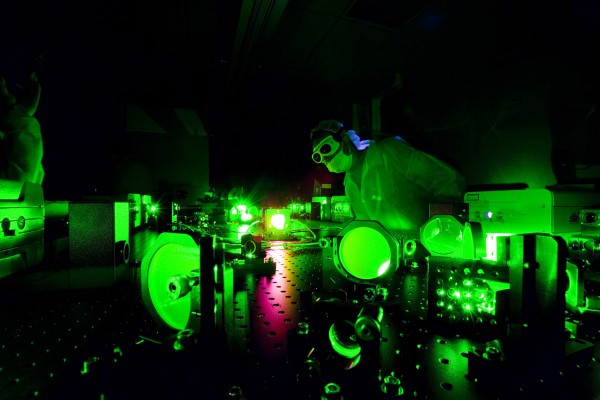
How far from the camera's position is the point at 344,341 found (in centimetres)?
50

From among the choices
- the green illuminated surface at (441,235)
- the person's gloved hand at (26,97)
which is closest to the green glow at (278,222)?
the green illuminated surface at (441,235)

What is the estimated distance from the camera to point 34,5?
5.46 feet

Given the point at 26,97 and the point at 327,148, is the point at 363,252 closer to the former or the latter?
the point at 327,148

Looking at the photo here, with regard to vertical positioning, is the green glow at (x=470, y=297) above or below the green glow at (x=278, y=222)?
below

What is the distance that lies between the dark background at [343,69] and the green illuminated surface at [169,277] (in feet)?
5.24

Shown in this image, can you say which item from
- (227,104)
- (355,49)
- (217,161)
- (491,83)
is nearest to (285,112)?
(227,104)

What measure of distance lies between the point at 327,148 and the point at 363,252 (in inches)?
52.1

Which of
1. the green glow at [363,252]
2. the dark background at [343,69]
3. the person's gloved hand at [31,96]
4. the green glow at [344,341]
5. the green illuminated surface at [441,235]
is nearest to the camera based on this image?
the green glow at [344,341]

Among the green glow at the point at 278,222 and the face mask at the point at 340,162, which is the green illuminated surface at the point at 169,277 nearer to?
the green glow at the point at 278,222

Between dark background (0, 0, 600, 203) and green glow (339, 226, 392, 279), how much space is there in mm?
1487

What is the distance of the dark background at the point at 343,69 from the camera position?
176 cm

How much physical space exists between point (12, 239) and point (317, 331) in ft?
3.10

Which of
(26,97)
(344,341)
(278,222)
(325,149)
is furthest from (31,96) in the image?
(344,341)

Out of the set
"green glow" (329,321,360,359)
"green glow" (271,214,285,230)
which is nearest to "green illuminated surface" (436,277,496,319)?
"green glow" (329,321,360,359)
